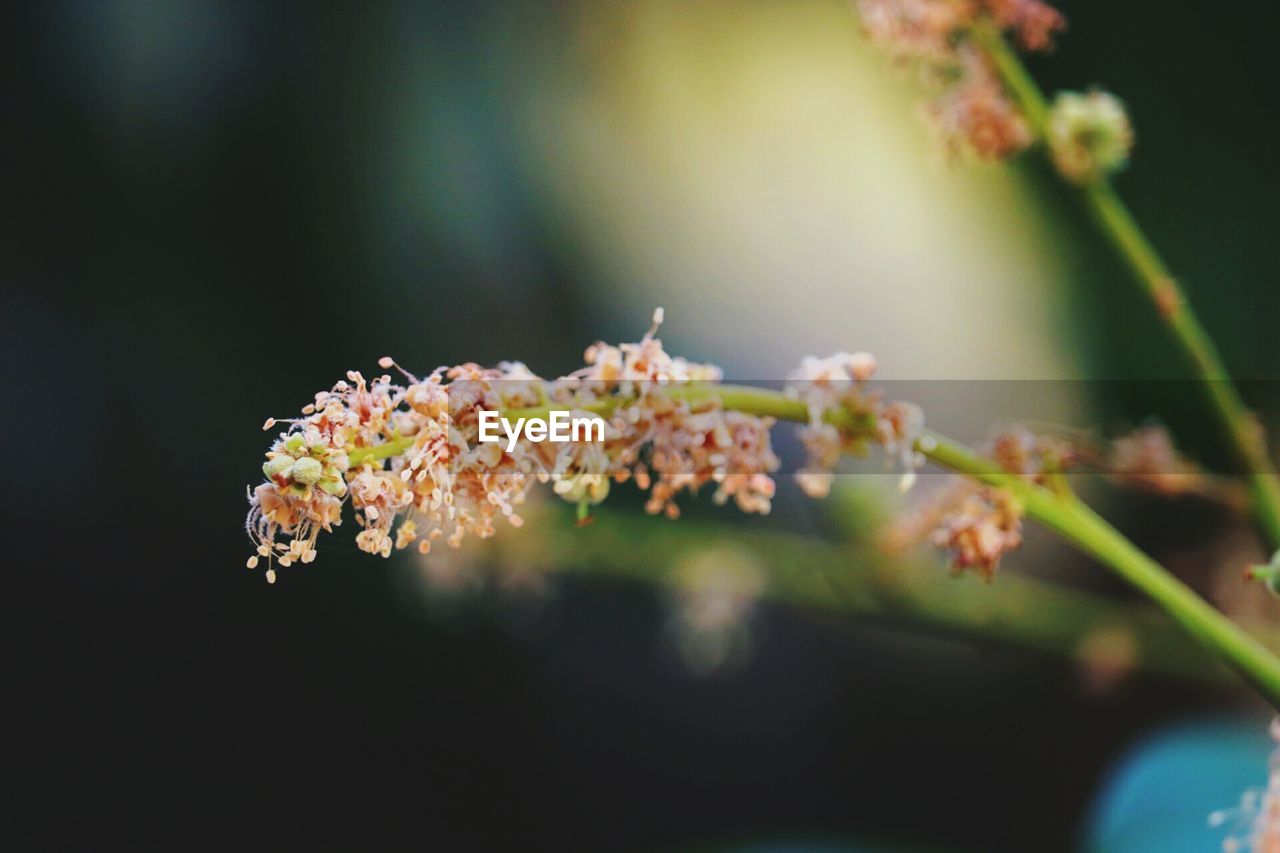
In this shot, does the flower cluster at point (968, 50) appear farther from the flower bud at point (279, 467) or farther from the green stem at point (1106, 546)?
the flower bud at point (279, 467)

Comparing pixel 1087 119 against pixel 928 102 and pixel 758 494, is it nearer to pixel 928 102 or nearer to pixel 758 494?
pixel 928 102

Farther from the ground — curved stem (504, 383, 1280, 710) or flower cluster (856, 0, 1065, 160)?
flower cluster (856, 0, 1065, 160)

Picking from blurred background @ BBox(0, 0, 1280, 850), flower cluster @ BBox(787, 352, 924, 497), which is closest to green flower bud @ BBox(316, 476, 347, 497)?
flower cluster @ BBox(787, 352, 924, 497)

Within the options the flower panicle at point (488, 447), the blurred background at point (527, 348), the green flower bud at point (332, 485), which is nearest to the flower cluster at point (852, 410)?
the flower panicle at point (488, 447)

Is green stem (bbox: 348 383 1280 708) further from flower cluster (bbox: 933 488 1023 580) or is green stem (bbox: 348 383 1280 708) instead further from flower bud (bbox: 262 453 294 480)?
flower bud (bbox: 262 453 294 480)

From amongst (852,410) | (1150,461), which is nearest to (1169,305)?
(1150,461)

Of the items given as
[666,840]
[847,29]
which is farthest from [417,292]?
[666,840]
